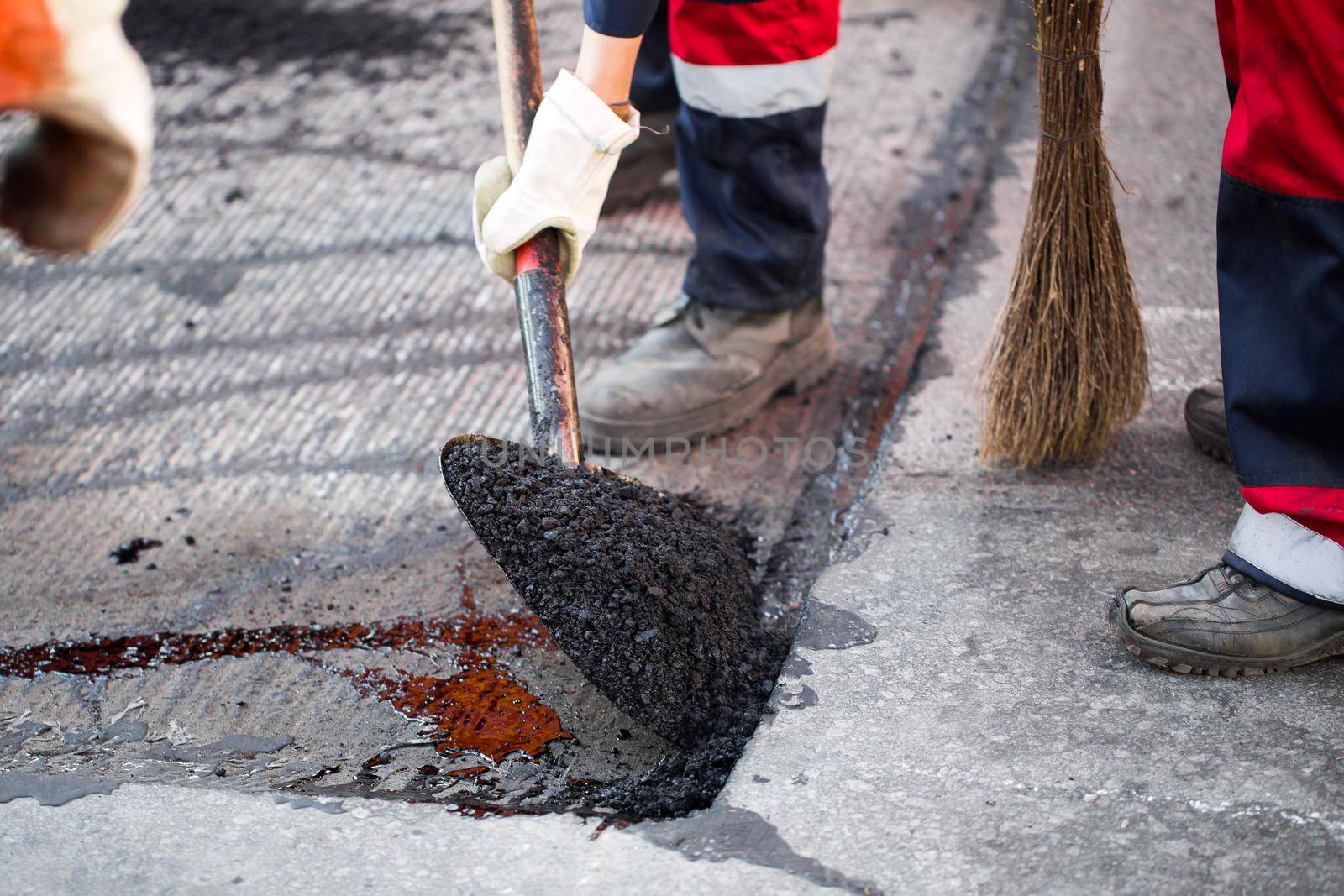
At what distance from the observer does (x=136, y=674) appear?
179 centimetres

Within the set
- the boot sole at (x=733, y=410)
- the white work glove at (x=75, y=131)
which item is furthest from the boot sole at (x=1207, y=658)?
the white work glove at (x=75, y=131)

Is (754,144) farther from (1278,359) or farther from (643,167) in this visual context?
(1278,359)

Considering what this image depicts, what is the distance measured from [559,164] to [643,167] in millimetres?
1329

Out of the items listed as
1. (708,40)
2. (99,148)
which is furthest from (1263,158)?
(99,148)

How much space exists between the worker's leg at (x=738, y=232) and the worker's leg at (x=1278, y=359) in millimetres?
781

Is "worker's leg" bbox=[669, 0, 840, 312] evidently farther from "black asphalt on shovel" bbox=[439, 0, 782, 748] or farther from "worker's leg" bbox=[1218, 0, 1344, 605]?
"worker's leg" bbox=[1218, 0, 1344, 605]

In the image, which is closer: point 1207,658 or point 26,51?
point 26,51

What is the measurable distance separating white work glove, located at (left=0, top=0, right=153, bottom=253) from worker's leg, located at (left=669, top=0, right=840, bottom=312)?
122cm

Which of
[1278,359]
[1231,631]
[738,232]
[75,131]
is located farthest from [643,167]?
[75,131]

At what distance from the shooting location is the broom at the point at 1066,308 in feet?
6.13

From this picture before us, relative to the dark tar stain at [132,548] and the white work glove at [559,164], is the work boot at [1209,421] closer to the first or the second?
the white work glove at [559,164]

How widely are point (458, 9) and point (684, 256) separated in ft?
6.22

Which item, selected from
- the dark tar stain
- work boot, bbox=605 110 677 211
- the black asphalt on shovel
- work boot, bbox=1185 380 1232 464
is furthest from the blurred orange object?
work boot, bbox=605 110 677 211

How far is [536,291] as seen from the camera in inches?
71.2
